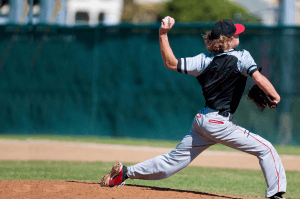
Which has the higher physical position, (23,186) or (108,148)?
(23,186)

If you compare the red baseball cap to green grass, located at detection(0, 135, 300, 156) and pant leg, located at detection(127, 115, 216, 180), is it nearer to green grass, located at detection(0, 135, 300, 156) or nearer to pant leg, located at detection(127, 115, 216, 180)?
pant leg, located at detection(127, 115, 216, 180)

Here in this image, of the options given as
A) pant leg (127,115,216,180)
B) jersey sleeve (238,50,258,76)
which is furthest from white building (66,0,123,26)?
jersey sleeve (238,50,258,76)

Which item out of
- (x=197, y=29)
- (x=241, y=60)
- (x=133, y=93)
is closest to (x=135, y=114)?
(x=133, y=93)

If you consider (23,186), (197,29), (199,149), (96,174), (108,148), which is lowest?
(108,148)

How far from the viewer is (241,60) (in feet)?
12.8

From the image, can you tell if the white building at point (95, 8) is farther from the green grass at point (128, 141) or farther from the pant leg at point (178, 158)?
the pant leg at point (178, 158)

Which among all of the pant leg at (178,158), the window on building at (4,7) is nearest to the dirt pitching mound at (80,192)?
the pant leg at (178,158)

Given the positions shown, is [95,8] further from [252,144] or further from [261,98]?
[252,144]

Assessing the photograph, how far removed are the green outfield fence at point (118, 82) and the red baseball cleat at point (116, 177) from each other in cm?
609

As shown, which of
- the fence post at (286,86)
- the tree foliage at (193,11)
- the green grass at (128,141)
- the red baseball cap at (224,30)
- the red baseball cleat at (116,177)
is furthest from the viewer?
the tree foliage at (193,11)

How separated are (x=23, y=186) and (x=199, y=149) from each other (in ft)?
6.93

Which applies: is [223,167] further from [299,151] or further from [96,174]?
[299,151]

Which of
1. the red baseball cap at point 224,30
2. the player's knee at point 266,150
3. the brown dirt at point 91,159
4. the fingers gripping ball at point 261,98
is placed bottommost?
the brown dirt at point 91,159

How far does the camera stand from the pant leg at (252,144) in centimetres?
398
